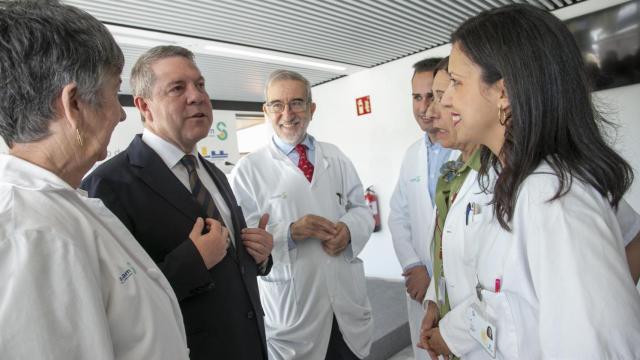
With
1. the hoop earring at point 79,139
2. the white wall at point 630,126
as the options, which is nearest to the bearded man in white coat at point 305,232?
the hoop earring at point 79,139

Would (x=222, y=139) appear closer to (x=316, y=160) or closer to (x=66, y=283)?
(x=316, y=160)

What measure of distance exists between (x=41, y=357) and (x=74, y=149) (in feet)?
1.29

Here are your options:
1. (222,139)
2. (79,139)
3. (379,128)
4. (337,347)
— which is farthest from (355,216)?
(222,139)

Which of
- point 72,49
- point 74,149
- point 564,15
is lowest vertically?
point 74,149

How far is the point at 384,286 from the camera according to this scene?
5137 millimetres

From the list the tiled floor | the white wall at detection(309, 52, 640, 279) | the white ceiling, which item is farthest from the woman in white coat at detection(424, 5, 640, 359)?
the white wall at detection(309, 52, 640, 279)

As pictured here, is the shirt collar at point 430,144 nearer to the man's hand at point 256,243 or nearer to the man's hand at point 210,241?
the man's hand at point 256,243

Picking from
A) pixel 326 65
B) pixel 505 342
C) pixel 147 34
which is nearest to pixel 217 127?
pixel 326 65

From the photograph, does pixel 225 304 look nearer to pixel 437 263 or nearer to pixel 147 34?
pixel 437 263

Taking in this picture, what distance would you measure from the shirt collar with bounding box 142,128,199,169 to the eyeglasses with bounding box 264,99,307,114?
2.82 feet

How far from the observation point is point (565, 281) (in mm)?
729

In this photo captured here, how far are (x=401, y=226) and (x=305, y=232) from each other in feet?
2.34

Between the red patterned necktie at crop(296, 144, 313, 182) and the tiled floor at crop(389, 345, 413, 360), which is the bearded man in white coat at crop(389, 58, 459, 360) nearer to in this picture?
the red patterned necktie at crop(296, 144, 313, 182)

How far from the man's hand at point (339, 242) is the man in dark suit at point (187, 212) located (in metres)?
0.50
